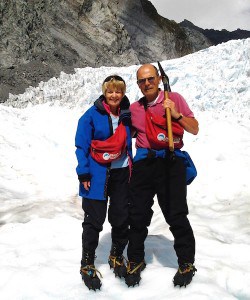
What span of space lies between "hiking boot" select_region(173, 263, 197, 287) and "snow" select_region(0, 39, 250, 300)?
0.06 m

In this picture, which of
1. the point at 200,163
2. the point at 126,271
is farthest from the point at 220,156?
the point at 126,271

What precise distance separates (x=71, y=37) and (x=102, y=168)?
75.0 ft

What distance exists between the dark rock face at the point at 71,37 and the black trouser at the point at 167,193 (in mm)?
16331

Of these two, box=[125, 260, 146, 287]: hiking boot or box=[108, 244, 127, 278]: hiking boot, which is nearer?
box=[125, 260, 146, 287]: hiking boot

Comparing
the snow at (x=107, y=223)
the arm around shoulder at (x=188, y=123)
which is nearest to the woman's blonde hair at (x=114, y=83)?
the arm around shoulder at (x=188, y=123)

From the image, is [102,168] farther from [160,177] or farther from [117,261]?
[117,261]

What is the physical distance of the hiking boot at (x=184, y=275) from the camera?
3813 millimetres

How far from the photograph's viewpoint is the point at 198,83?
14.6m

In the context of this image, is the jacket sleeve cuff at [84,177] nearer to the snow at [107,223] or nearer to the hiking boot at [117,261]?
the hiking boot at [117,261]

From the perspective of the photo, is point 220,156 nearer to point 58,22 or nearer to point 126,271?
point 126,271

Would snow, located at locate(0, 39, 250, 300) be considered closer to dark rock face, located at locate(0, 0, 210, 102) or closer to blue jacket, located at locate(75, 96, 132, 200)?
blue jacket, located at locate(75, 96, 132, 200)

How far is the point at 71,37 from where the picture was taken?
82.6ft

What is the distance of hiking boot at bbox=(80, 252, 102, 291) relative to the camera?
3857mm

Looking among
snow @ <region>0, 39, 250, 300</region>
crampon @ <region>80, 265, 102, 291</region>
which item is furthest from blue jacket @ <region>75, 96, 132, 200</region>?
snow @ <region>0, 39, 250, 300</region>
